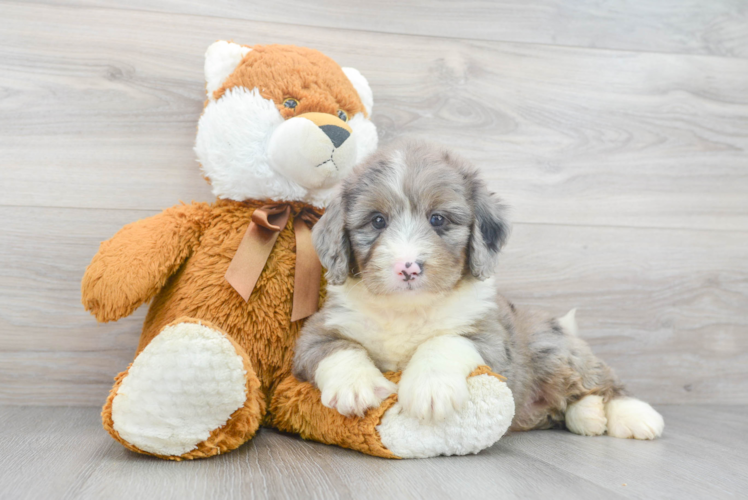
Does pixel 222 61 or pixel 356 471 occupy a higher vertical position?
pixel 222 61

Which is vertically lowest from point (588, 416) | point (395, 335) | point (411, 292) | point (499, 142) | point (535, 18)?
point (588, 416)

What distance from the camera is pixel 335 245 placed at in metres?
1.76

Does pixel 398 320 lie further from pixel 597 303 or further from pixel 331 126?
pixel 597 303

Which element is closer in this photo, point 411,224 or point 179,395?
point 179,395

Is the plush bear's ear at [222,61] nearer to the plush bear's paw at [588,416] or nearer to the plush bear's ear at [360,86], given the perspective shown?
the plush bear's ear at [360,86]

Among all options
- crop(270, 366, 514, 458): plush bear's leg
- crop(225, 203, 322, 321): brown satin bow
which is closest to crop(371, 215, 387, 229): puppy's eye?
crop(225, 203, 322, 321): brown satin bow

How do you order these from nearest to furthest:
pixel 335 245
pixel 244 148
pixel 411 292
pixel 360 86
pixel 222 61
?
1. pixel 411 292
2. pixel 335 245
3. pixel 244 148
4. pixel 222 61
5. pixel 360 86

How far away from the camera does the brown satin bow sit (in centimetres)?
195

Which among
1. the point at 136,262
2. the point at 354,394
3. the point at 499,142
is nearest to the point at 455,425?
the point at 354,394

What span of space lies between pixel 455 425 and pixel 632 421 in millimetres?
835

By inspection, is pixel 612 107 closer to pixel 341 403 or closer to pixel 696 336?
pixel 696 336

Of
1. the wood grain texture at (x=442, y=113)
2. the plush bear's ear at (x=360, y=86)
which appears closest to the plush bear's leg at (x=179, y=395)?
the wood grain texture at (x=442, y=113)

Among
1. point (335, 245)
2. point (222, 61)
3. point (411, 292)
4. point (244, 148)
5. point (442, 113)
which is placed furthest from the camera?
point (442, 113)

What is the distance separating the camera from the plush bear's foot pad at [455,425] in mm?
1581
